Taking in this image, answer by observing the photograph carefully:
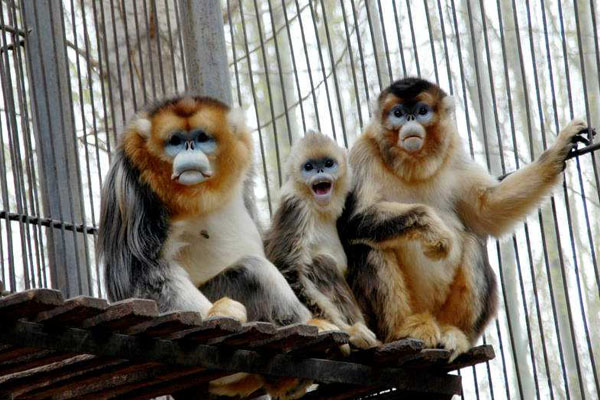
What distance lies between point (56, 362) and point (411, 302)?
2.05m

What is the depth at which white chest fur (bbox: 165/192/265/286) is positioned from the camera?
5.48 meters

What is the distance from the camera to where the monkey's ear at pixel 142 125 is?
5.41 metres

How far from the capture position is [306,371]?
502 cm

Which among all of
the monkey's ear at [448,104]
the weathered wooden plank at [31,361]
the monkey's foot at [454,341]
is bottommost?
the monkey's foot at [454,341]

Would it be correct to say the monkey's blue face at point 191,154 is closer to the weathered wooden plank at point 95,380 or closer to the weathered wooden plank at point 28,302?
the weathered wooden plank at point 95,380

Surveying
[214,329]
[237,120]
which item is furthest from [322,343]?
[237,120]

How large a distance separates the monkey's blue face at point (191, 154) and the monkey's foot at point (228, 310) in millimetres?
621

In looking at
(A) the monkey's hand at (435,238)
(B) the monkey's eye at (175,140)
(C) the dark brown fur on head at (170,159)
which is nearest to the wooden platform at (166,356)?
(A) the monkey's hand at (435,238)

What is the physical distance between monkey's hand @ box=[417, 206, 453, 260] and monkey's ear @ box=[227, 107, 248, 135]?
1005 millimetres

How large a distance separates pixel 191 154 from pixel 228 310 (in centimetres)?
85

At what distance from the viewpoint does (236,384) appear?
17.3 feet

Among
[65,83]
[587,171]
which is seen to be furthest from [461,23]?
[65,83]

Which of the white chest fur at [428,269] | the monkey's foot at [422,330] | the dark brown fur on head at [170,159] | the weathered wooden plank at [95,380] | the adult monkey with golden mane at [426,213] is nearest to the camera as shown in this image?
the weathered wooden plank at [95,380]

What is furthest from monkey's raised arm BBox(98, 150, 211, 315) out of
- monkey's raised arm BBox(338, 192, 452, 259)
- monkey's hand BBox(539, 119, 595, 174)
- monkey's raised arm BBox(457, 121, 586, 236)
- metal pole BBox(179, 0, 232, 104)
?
monkey's hand BBox(539, 119, 595, 174)
